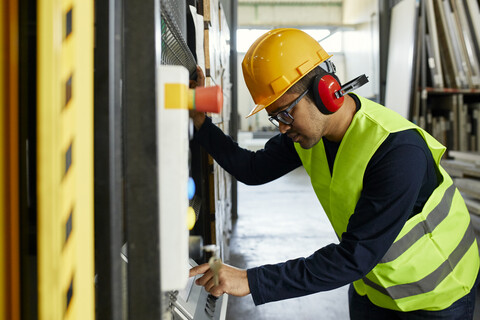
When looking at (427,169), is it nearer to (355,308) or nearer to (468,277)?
(468,277)

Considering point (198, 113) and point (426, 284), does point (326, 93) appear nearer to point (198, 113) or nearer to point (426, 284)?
point (198, 113)

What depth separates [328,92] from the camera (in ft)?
4.59

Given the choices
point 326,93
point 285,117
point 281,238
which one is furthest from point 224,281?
point 281,238

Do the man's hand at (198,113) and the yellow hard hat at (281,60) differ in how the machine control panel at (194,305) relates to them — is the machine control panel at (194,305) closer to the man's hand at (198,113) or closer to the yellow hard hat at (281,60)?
the man's hand at (198,113)

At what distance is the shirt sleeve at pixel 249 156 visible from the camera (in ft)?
5.74

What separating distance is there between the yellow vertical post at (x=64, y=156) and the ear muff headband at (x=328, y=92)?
962 mm

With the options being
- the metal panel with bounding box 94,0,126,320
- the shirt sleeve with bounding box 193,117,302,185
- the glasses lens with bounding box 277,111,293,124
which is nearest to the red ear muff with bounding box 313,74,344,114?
the glasses lens with bounding box 277,111,293,124

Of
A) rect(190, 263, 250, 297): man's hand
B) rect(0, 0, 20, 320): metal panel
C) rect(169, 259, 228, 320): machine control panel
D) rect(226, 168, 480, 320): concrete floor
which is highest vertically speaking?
rect(0, 0, 20, 320): metal panel

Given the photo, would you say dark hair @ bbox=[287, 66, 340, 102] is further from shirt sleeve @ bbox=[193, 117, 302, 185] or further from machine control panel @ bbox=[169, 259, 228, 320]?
machine control panel @ bbox=[169, 259, 228, 320]

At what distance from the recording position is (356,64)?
10.9 meters

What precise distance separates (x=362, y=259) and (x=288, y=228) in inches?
154

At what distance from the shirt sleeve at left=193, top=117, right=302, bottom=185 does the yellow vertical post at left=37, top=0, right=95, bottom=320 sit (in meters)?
1.15

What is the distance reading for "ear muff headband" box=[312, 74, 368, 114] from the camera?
1.39 m

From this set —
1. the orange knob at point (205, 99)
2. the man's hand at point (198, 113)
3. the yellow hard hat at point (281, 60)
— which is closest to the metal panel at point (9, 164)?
the orange knob at point (205, 99)
